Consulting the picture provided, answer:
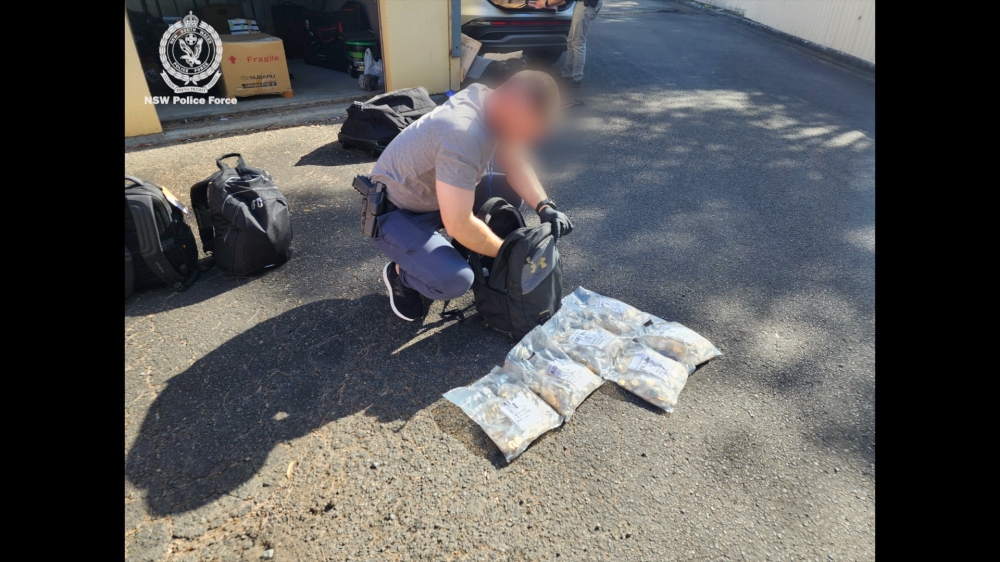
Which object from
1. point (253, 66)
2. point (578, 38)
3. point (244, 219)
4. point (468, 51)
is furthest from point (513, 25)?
point (244, 219)

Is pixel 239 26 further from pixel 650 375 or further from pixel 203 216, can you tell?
pixel 650 375

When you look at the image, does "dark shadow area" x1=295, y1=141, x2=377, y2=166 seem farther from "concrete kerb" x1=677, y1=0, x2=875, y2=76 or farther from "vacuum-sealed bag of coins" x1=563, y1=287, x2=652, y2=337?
"concrete kerb" x1=677, y1=0, x2=875, y2=76

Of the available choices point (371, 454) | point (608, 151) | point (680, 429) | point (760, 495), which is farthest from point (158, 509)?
point (608, 151)

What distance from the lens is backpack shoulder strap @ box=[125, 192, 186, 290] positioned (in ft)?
9.45

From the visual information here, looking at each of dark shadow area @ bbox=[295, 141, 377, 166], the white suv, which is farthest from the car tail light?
dark shadow area @ bbox=[295, 141, 377, 166]

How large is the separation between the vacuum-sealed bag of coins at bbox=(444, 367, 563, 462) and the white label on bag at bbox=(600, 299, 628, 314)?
2.48ft

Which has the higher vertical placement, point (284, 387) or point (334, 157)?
point (334, 157)

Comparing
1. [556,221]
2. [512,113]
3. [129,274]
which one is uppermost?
[512,113]

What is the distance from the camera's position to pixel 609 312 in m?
3.01

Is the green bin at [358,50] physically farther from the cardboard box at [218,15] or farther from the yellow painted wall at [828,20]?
the yellow painted wall at [828,20]

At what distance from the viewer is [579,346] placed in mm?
2758

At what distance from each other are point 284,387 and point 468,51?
538cm

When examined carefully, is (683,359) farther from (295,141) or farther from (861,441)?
(295,141)

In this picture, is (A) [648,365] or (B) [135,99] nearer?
(A) [648,365]
